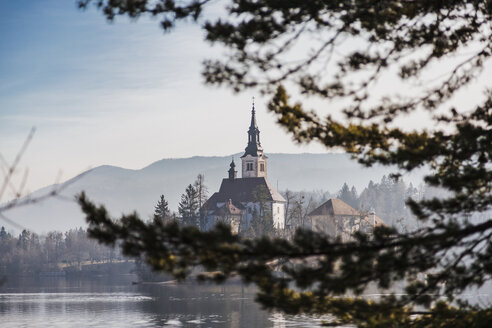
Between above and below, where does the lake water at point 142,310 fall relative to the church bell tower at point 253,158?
below

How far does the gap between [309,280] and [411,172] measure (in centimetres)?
291

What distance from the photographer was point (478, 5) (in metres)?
9.68

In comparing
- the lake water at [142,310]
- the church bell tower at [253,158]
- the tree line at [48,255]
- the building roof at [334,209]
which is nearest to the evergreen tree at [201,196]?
the building roof at [334,209]

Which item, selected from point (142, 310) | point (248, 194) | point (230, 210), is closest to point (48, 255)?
point (248, 194)

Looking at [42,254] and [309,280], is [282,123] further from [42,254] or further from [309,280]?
[42,254]

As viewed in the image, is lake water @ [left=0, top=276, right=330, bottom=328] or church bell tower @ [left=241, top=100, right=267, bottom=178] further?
church bell tower @ [left=241, top=100, right=267, bottom=178]

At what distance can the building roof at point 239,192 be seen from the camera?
103812mm

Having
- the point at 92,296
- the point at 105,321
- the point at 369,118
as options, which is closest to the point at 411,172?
the point at 369,118

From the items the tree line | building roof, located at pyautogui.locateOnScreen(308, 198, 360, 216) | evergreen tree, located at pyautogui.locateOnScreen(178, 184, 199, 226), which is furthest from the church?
the tree line

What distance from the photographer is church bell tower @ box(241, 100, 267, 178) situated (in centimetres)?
11038

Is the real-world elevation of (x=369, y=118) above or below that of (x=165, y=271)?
above

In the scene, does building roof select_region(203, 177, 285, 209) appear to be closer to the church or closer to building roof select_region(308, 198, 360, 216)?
the church

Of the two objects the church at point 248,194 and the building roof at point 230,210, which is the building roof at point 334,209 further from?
the building roof at point 230,210

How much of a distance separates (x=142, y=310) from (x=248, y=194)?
6060 cm
